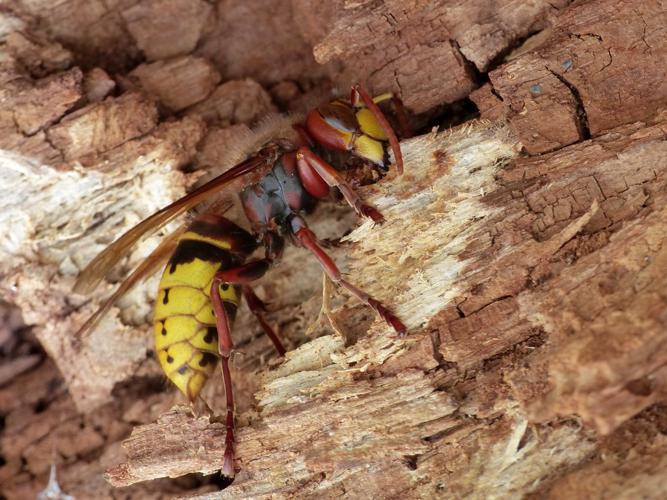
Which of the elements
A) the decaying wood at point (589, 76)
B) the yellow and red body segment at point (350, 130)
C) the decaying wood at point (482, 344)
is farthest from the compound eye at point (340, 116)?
the decaying wood at point (589, 76)

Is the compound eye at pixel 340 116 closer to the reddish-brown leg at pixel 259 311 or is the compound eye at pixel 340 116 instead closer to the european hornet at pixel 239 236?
the european hornet at pixel 239 236

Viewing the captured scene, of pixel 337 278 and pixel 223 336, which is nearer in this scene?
pixel 337 278

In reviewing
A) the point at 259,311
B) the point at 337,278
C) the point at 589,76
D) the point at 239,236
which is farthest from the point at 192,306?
the point at 589,76

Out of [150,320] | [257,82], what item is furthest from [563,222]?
[150,320]

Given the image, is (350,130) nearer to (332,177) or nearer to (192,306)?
(332,177)

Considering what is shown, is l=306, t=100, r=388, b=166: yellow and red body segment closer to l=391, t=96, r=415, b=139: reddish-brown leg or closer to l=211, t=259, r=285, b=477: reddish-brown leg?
l=391, t=96, r=415, b=139: reddish-brown leg

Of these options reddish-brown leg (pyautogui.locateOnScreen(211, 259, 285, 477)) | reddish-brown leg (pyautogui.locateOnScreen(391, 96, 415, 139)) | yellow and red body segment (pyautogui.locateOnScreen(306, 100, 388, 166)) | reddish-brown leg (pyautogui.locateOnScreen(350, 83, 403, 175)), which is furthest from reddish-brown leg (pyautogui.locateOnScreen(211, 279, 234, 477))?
reddish-brown leg (pyautogui.locateOnScreen(391, 96, 415, 139))
